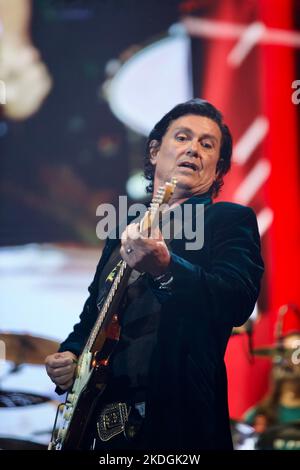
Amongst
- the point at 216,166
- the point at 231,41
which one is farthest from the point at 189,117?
the point at 231,41

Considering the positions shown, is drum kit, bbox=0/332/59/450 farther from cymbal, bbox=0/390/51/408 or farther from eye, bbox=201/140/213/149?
eye, bbox=201/140/213/149

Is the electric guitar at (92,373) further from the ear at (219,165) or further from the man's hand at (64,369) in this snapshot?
the ear at (219,165)

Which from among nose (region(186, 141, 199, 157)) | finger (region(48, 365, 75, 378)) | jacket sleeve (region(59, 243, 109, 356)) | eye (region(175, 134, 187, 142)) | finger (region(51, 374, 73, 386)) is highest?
eye (region(175, 134, 187, 142))

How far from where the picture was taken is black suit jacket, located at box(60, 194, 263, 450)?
213 cm

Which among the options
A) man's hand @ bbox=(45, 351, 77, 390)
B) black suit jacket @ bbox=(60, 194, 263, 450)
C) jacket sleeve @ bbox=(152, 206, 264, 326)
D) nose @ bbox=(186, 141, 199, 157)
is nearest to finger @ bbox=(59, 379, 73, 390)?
man's hand @ bbox=(45, 351, 77, 390)

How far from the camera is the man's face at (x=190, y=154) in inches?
91.7

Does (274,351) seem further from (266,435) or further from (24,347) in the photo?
(24,347)

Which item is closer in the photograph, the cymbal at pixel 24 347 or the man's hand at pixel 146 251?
the man's hand at pixel 146 251

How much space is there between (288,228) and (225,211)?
0.86 metres

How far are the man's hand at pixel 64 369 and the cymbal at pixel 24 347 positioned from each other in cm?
66

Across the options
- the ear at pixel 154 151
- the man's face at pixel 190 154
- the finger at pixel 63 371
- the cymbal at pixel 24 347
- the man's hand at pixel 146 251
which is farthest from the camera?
the cymbal at pixel 24 347

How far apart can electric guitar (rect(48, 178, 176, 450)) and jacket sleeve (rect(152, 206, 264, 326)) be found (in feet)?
0.54

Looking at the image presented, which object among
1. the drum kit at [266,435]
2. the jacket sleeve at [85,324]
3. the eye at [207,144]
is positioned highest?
the eye at [207,144]

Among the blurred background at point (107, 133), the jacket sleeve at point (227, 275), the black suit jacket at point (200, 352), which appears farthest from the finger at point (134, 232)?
the blurred background at point (107, 133)
